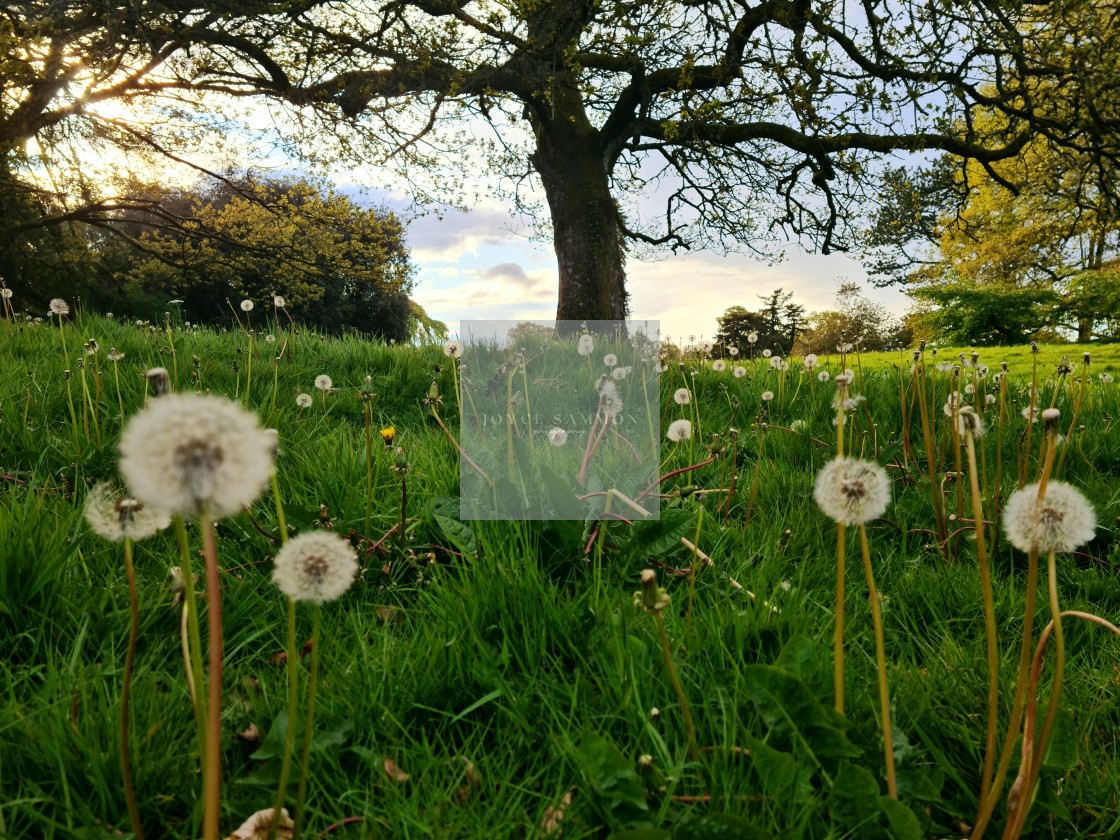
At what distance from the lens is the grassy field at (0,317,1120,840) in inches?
44.5

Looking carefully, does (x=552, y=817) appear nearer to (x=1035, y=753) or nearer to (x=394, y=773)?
(x=394, y=773)

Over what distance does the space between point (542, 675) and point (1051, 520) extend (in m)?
1.02

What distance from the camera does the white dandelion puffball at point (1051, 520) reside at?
Answer: 944mm

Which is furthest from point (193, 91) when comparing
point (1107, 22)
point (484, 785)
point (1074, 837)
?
point (1107, 22)

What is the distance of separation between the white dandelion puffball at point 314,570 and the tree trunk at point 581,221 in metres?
8.89

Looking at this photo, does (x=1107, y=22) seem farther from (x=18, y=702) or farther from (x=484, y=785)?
(x=18, y=702)

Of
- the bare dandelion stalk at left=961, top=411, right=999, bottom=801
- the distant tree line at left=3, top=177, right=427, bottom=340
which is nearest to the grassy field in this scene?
the bare dandelion stalk at left=961, top=411, right=999, bottom=801

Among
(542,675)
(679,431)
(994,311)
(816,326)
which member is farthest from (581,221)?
(816,326)

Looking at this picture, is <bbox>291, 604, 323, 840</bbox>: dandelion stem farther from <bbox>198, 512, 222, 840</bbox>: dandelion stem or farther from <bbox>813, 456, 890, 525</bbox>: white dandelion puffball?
<bbox>813, 456, 890, 525</bbox>: white dandelion puffball

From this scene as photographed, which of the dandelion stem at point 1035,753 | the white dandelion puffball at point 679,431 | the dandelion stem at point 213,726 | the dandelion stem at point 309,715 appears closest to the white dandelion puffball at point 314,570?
the dandelion stem at point 309,715

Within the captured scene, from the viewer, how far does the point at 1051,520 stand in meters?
0.95

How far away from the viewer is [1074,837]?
1.23m

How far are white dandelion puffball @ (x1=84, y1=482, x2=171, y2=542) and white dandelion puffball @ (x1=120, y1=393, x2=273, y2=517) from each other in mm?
266

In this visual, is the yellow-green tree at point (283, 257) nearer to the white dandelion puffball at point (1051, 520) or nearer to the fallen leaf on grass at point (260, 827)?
the fallen leaf on grass at point (260, 827)
